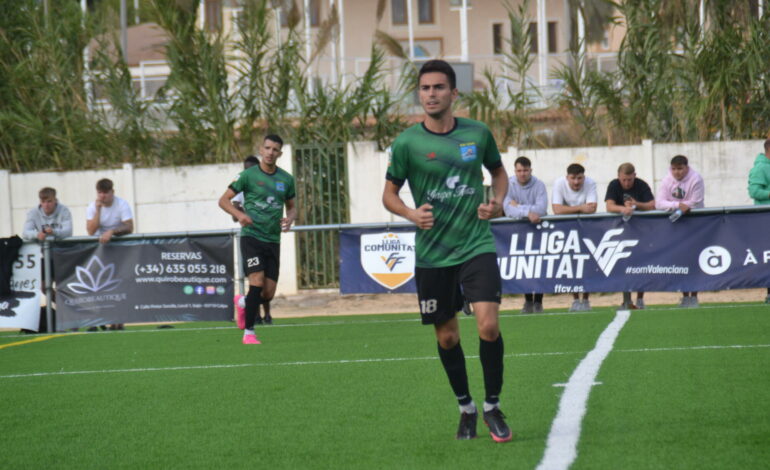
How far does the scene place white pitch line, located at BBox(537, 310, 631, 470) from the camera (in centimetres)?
542

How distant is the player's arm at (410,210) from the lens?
236 inches

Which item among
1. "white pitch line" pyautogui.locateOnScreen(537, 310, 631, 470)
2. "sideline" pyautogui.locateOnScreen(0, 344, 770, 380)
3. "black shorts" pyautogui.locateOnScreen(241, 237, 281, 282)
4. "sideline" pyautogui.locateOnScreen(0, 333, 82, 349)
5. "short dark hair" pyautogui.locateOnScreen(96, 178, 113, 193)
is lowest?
"sideline" pyautogui.locateOnScreen(0, 333, 82, 349)

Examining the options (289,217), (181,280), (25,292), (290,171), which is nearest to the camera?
(289,217)

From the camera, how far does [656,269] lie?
14.4 meters

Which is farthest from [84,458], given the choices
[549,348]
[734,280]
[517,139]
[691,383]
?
[517,139]

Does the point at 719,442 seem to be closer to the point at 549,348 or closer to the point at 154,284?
the point at 549,348

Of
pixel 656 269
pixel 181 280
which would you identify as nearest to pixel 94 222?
pixel 181 280

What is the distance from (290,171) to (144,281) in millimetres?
5911

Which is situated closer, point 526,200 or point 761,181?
point 761,181

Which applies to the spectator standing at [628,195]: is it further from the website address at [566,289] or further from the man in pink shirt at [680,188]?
the website address at [566,289]

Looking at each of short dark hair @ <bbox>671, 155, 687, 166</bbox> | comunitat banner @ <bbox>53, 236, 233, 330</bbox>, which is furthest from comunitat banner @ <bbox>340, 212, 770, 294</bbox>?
comunitat banner @ <bbox>53, 236, 233, 330</bbox>

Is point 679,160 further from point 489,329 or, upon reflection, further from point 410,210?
point 410,210

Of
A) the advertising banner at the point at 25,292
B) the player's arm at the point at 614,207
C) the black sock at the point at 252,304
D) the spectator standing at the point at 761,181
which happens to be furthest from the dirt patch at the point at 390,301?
the black sock at the point at 252,304

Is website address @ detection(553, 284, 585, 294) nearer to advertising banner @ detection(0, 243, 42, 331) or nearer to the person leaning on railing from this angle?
the person leaning on railing
